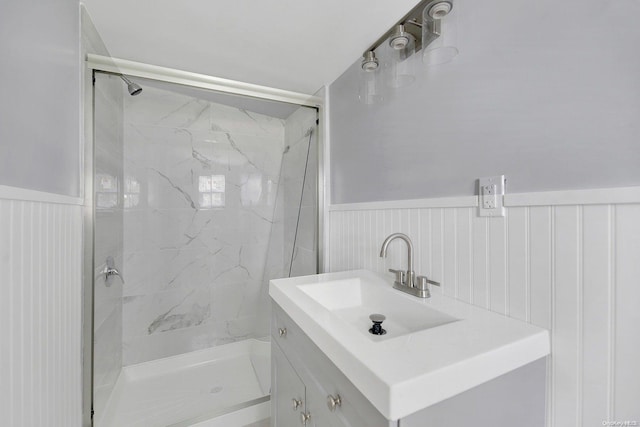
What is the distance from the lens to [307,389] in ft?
2.62

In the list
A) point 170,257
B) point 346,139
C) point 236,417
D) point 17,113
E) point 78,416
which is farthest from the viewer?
point 170,257

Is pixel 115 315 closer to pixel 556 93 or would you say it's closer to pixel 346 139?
pixel 346 139

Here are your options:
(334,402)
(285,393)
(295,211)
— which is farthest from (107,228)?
(334,402)

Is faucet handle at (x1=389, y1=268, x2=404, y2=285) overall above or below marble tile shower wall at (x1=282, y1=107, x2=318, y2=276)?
below

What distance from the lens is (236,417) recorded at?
→ 4.83ft

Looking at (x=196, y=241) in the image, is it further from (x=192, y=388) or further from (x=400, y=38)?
(x=400, y=38)

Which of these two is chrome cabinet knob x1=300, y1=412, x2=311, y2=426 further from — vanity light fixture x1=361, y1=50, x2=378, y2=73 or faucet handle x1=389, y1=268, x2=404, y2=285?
vanity light fixture x1=361, y1=50, x2=378, y2=73

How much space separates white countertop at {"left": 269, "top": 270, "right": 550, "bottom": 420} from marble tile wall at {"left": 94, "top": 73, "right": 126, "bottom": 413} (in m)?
1.21

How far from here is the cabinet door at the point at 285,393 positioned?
2.83 feet

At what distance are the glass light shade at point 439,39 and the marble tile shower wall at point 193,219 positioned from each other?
1589mm

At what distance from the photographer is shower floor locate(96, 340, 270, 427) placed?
1.50 metres

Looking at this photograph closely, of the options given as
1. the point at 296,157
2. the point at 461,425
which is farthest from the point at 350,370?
the point at 296,157

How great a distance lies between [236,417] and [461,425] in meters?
1.39

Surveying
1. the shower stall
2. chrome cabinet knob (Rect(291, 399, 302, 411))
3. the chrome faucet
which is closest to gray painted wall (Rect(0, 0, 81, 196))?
the shower stall
